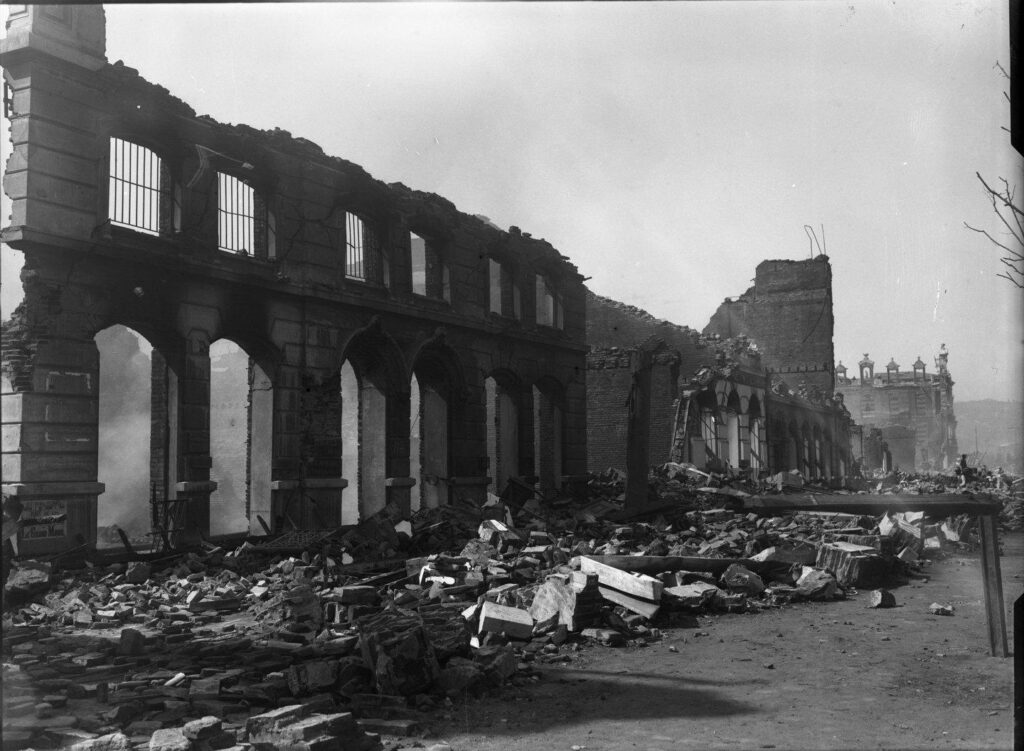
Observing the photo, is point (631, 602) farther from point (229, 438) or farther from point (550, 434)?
point (229, 438)

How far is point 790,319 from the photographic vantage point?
147 feet

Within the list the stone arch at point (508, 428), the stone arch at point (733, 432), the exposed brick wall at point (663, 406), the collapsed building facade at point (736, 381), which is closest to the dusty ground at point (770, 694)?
the collapsed building facade at point (736, 381)

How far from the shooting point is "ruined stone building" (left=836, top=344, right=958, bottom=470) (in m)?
64.7

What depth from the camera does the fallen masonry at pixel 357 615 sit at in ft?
19.7

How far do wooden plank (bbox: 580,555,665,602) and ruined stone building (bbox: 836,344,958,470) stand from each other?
58.0m

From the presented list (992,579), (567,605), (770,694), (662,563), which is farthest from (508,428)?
(770,694)

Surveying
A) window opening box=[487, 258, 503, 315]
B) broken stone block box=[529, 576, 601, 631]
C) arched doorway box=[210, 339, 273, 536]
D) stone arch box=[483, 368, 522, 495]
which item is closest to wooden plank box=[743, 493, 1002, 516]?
broken stone block box=[529, 576, 601, 631]

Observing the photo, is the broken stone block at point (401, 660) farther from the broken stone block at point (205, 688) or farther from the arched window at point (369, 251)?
the arched window at point (369, 251)

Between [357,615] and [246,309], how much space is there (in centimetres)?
714

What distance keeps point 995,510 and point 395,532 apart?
28.8 feet

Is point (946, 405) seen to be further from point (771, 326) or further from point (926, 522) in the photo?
point (926, 522)

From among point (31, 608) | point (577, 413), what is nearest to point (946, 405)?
point (577, 413)

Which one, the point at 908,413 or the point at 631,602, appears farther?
the point at 908,413

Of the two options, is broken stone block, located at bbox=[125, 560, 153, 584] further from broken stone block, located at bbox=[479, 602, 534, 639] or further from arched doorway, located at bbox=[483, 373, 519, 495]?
arched doorway, located at bbox=[483, 373, 519, 495]
